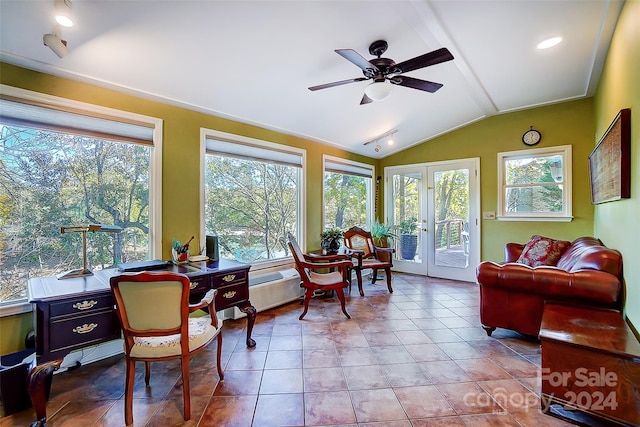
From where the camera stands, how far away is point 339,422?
1639 mm

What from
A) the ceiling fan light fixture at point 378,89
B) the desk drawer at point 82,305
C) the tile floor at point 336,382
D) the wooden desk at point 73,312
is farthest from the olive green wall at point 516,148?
the desk drawer at point 82,305

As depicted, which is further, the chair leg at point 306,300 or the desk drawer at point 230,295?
the chair leg at point 306,300

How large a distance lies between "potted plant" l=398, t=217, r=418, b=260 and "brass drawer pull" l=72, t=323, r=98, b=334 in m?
4.86

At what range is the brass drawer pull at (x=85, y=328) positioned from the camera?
170cm

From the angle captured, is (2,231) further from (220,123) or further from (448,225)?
(448,225)

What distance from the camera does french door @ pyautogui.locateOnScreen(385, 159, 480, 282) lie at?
4816mm

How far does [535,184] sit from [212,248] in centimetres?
466

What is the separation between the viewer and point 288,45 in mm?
2320

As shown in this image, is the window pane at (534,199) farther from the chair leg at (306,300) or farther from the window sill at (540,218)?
the chair leg at (306,300)

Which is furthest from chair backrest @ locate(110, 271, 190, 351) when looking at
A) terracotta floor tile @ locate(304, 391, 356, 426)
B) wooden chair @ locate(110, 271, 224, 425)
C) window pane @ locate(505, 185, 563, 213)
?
window pane @ locate(505, 185, 563, 213)

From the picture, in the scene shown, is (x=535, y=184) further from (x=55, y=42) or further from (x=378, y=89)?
(x=55, y=42)

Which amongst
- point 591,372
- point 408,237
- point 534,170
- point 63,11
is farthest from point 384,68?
point 408,237

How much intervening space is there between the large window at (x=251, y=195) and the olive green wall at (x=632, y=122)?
10.8 feet

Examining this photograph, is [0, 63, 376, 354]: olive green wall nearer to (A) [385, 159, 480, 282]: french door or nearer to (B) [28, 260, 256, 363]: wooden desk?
(B) [28, 260, 256, 363]: wooden desk
